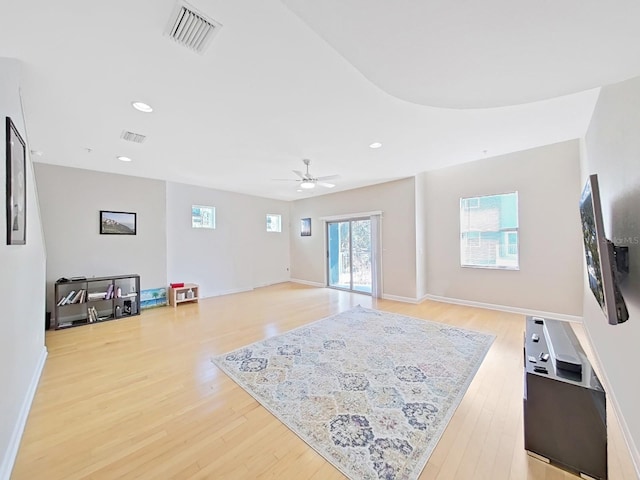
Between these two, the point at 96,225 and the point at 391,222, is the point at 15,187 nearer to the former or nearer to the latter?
the point at 96,225

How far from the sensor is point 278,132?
2.97 m

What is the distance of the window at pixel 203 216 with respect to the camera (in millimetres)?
5896

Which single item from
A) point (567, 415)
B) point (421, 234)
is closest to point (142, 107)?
point (567, 415)

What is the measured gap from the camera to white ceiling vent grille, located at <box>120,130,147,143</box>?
3.02m

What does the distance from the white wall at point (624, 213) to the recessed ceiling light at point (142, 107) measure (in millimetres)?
3672

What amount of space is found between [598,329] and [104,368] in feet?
17.6

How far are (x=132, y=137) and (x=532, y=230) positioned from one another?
614 centimetres

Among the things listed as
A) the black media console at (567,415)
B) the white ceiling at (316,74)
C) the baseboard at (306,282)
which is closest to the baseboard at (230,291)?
the baseboard at (306,282)

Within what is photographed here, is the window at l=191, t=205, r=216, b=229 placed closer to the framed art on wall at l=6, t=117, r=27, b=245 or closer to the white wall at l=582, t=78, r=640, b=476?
the framed art on wall at l=6, t=117, r=27, b=245

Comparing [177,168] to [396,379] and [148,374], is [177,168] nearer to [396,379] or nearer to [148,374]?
[148,374]

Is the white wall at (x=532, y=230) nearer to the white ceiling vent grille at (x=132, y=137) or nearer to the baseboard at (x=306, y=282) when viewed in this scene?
the baseboard at (x=306, y=282)

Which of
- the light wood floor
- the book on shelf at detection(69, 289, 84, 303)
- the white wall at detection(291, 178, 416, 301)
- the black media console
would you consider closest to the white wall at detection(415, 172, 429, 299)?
the white wall at detection(291, 178, 416, 301)

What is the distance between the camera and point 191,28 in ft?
4.93

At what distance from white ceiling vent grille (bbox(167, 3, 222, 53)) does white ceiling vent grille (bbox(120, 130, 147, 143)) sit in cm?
198
